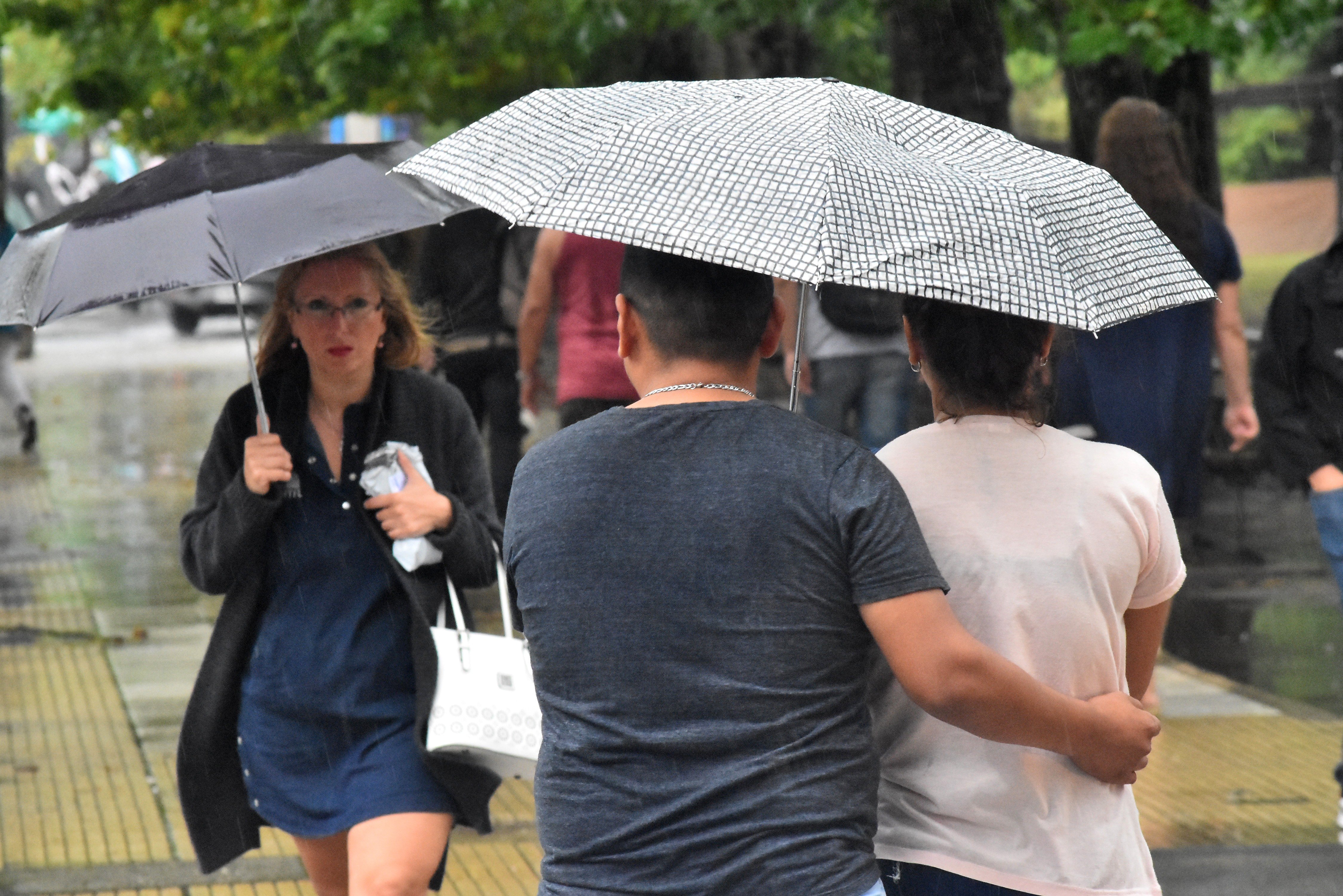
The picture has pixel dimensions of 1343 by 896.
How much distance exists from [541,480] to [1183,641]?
6.39m

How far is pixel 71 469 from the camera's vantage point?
14234 mm

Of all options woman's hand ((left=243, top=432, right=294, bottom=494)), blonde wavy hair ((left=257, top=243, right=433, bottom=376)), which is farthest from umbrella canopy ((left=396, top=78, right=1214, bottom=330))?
blonde wavy hair ((left=257, top=243, right=433, bottom=376))

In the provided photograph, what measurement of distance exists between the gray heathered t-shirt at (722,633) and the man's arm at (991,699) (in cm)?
4

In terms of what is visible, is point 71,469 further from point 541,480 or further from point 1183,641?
point 541,480

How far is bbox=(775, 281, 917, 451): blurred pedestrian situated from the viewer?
7.61m

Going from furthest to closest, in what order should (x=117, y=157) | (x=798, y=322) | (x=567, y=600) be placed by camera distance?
1. (x=117, y=157)
2. (x=798, y=322)
3. (x=567, y=600)

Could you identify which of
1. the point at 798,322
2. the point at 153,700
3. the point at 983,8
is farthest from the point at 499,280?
the point at 798,322

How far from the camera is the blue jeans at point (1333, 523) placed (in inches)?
205

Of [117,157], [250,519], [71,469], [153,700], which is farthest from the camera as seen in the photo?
[117,157]

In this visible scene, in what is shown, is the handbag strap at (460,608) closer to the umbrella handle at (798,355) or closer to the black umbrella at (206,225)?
the black umbrella at (206,225)

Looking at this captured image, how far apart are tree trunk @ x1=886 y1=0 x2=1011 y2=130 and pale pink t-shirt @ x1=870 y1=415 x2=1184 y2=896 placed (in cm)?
720

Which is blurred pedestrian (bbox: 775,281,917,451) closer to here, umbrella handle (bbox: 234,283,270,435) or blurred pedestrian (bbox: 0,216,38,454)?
umbrella handle (bbox: 234,283,270,435)

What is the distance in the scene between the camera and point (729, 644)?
7.12ft

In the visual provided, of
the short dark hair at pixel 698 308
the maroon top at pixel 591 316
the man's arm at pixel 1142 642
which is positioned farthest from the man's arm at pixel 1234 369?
the short dark hair at pixel 698 308
